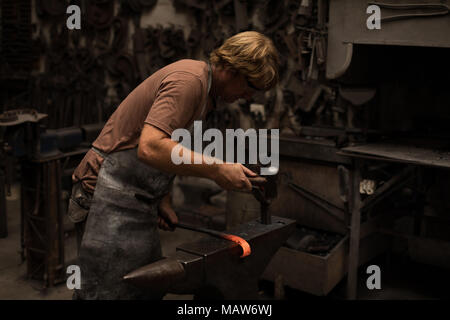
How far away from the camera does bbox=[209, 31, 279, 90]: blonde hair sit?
230cm

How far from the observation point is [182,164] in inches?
85.4

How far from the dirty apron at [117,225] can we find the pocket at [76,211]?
0.71ft

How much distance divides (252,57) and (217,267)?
943 mm

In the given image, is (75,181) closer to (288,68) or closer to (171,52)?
(288,68)

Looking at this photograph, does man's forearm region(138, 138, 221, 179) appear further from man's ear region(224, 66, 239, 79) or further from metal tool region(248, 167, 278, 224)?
man's ear region(224, 66, 239, 79)

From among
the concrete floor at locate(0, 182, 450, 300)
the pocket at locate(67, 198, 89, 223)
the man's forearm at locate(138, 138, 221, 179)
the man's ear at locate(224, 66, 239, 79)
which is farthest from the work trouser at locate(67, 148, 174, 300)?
the concrete floor at locate(0, 182, 450, 300)

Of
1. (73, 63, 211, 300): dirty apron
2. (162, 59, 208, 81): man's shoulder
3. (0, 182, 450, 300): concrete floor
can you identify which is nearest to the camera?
(162, 59, 208, 81): man's shoulder

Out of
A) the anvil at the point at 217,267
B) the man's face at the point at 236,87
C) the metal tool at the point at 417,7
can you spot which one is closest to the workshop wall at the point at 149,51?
the metal tool at the point at 417,7

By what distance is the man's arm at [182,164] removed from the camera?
212cm

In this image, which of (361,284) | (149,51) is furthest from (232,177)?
(149,51)

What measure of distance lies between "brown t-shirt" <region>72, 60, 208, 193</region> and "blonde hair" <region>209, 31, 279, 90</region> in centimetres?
13

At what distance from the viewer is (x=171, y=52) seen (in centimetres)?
635
